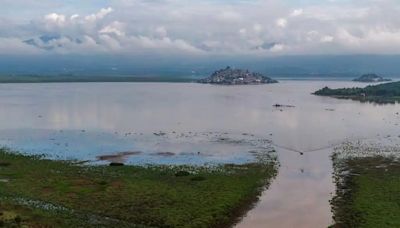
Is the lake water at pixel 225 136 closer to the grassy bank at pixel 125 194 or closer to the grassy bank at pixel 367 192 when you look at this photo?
the grassy bank at pixel 367 192

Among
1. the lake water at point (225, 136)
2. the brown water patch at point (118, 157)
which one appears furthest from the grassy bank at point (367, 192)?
the brown water patch at point (118, 157)

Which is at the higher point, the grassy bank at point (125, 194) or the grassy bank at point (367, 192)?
the grassy bank at point (125, 194)

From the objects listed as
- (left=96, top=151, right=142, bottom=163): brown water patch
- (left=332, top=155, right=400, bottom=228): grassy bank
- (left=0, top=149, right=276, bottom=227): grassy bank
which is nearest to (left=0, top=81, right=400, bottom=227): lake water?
(left=96, top=151, right=142, bottom=163): brown water patch

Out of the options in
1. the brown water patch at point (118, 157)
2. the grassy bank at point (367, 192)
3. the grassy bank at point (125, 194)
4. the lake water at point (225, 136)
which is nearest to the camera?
the grassy bank at point (125, 194)

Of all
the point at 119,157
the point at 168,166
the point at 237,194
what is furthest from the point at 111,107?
the point at 237,194

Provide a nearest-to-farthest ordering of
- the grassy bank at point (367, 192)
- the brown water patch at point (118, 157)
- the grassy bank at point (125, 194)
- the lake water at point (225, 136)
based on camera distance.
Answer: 1. the grassy bank at point (125, 194)
2. the grassy bank at point (367, 192)
3. the lake water at point (225, 136)
4. the brown water patch at point (118, 157)

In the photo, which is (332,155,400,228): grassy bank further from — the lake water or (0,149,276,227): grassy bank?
(0,149,276,227): grassy bank
